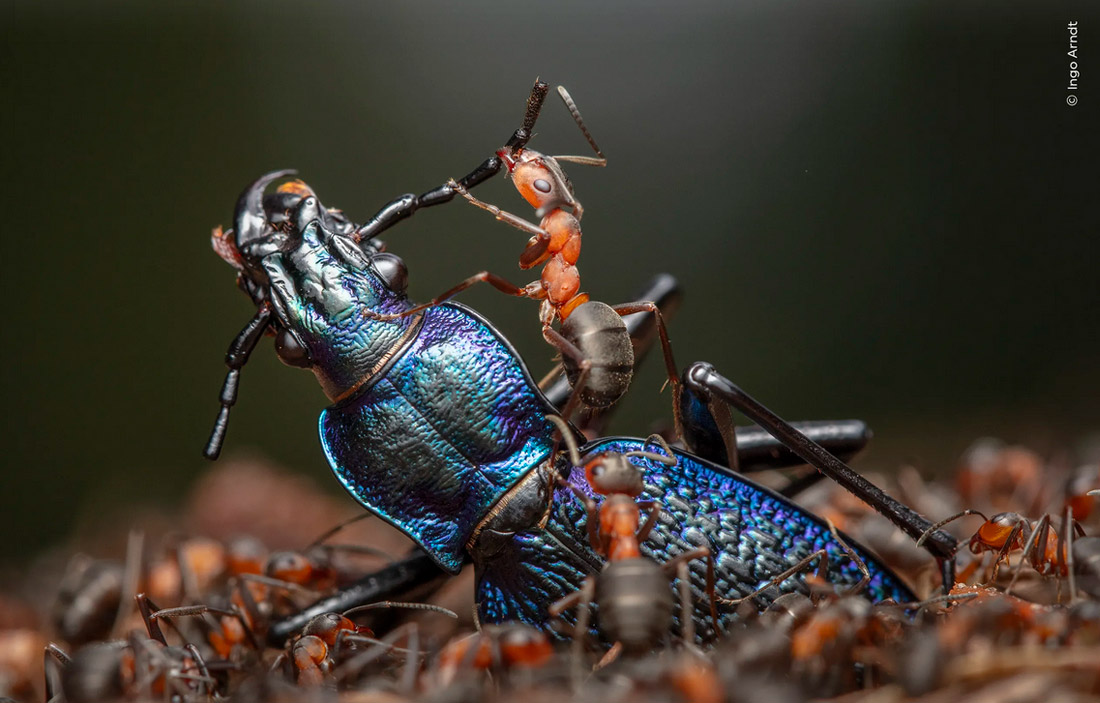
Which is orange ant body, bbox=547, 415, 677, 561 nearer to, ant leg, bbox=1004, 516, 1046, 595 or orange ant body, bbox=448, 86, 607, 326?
orange ant body, bbox=448, 86, 607, 326

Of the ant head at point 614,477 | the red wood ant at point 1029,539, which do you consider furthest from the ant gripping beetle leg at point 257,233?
the red wood ant at point 1029,539

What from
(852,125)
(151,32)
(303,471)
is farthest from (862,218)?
(151,32)

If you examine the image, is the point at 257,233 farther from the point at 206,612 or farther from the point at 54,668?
the point at 54,668

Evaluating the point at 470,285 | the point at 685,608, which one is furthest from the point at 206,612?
the point at 685,608

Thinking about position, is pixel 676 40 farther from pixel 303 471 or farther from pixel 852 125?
pixel 303 471

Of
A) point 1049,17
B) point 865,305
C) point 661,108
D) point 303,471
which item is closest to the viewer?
point 1049,17

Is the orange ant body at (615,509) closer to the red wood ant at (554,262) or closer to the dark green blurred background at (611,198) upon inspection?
the red wood ant at (554,262)

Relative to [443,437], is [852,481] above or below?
above
